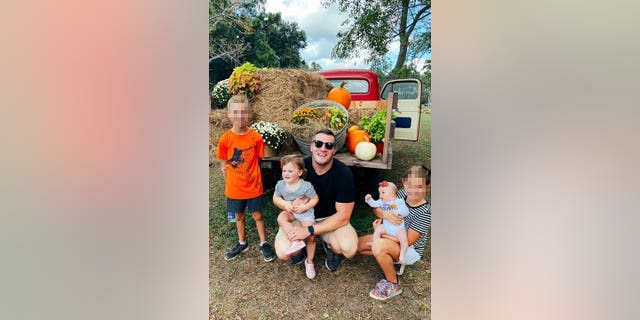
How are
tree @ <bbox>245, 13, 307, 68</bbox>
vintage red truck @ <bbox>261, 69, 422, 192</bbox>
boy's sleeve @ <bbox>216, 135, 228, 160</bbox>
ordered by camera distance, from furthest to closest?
tree @ <bbox>245, 13, 307, 68</bbox> < boy's sleeve @ <bbox>216, 135, 228, 160</bbox> < vintage red truck @ <bbox>261, 69, 422, 192</bbox>

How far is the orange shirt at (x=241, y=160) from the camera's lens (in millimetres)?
2158

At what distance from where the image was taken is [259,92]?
7.55 ft

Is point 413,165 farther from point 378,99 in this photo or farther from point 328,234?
point 328,234

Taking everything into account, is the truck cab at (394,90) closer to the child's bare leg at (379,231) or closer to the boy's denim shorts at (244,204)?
the child's bare leg at (379,231)

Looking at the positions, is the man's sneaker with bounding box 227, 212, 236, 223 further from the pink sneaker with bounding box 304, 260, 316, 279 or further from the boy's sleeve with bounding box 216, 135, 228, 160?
the pink sneaker with bounding box 304, 260, 316, 279

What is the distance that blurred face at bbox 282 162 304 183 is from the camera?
2111mm

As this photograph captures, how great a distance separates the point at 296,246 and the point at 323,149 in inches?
30.6

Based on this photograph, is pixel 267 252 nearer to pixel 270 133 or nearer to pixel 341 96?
pixel 270 133

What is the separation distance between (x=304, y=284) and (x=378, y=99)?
1.58 m

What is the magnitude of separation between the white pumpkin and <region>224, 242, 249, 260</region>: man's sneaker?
1.15 m

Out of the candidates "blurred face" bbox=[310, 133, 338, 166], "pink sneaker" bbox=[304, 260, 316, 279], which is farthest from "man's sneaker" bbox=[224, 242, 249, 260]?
"blurred face" bbox=[310, 133, 338, 166]

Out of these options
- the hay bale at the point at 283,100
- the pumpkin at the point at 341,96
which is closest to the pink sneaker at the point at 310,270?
the hay bale at the point at 283,100
